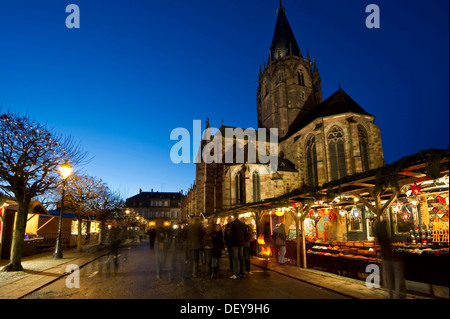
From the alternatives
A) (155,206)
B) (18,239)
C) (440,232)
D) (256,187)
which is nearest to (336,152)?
(256,187)

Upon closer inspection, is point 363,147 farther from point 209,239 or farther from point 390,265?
point 390,265

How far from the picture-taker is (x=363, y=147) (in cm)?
3047

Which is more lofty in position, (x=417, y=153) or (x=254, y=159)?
(x=254, y=159)

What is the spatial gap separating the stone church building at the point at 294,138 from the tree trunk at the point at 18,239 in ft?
81.0

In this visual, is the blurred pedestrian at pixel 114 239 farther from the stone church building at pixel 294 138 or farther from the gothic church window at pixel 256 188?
the gothic church window at pixel 256 188

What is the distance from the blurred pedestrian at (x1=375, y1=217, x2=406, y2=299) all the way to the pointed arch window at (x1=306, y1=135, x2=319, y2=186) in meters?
27.6

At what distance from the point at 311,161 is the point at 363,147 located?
20.5 feet

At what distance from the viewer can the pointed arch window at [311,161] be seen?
3347 cm

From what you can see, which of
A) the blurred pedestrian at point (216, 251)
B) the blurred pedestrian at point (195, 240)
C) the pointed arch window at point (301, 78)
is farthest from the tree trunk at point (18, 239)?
the pointed arch window at point (301, 78)

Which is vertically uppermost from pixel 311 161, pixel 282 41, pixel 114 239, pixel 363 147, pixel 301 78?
pixel 282 41

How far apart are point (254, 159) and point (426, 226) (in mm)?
25631

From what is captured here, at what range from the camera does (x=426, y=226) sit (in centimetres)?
1175

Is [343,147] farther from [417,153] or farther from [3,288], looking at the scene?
[3,288]
